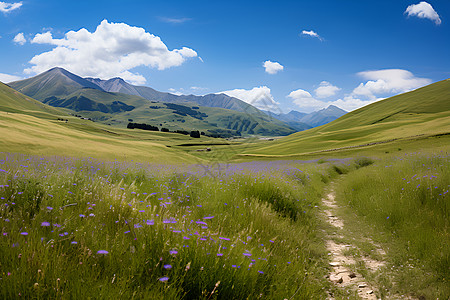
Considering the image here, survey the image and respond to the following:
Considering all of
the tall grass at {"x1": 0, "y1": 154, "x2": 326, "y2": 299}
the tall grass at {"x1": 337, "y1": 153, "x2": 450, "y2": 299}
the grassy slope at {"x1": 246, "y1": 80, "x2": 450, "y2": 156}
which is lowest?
the tall grass at {"x1": 337, "y1": 153, "x2": 450, "y2": 299}

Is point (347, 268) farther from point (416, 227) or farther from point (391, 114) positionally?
point (391, 114)

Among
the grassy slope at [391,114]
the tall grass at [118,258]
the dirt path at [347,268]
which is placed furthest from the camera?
the grassy slope at [391,114]

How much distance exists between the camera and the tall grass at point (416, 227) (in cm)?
421

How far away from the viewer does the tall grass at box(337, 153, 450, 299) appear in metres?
4.21

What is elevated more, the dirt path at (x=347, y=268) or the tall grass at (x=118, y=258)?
the tall grass at (x=118, y=258)

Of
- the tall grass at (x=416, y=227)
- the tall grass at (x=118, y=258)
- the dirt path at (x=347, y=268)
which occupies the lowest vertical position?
the dirt path at (x=347, y=268)

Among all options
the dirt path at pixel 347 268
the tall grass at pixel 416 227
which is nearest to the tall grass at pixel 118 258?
the dirt path at pixel 347 268

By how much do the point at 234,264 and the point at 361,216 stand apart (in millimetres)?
7262

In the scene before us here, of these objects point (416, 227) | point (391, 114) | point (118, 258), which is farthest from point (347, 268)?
point (391, 114)

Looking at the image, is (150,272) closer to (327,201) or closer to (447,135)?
(327,201)

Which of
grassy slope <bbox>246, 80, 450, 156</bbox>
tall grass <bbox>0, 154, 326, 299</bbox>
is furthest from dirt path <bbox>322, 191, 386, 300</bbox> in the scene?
grassy slope <bbox>246, 80, 450, 156</bbox>

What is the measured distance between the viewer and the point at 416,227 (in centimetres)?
555

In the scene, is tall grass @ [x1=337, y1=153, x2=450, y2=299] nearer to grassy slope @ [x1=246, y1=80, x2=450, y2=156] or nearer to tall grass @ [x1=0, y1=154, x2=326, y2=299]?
tall grass @ [x1=0, y1=154, x2=326, y2=299]

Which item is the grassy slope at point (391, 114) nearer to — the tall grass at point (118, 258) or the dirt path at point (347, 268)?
the dirt path at point (347, 268)
